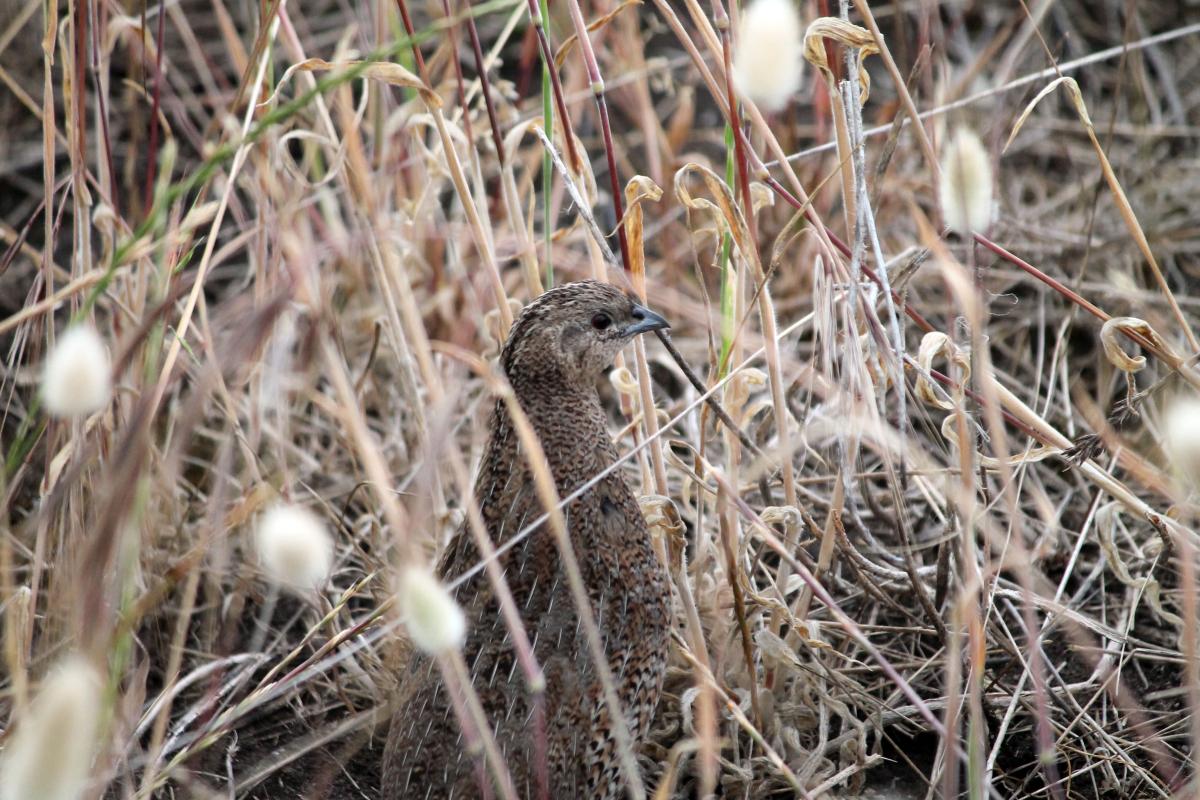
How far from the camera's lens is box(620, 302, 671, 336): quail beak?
9.18 feet

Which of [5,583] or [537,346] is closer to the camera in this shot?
[5,583]

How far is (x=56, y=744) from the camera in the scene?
4.39 ft

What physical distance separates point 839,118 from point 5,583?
6.04 ft

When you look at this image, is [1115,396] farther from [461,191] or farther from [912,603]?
[461,191]

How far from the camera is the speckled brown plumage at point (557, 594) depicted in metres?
2.57

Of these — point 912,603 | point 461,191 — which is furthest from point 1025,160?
point 461,191

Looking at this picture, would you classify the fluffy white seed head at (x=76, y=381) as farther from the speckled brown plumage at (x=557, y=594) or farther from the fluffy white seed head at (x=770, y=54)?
the speckled brown plumage at (x=557, y=594)

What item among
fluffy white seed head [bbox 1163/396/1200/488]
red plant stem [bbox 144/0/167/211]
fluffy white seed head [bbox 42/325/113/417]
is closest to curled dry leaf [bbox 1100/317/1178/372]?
fluffy white seed head [bbox 1163/396/1200/488]

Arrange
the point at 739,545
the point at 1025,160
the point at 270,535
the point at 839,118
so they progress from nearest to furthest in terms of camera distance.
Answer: the point at 270,535 → the point at 839,118 → the point at 739,545 → the point at 1025,160

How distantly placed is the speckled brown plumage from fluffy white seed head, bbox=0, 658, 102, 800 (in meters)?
1.21

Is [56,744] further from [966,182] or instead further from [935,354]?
[935,354]

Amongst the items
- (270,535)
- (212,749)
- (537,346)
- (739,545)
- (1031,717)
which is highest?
(270,535)

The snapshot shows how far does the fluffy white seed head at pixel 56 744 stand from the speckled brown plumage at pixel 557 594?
3.96 feet

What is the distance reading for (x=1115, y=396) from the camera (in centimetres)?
402
